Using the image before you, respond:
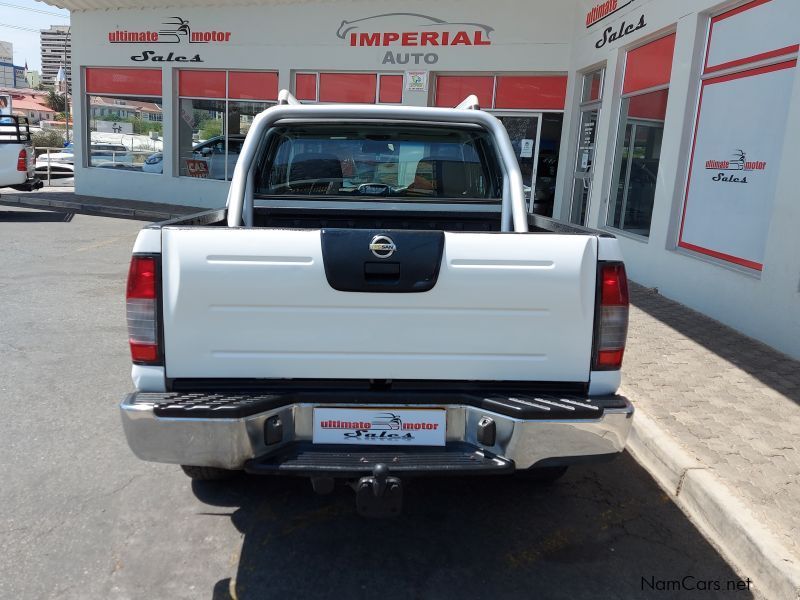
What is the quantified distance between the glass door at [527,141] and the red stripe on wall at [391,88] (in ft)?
7.28

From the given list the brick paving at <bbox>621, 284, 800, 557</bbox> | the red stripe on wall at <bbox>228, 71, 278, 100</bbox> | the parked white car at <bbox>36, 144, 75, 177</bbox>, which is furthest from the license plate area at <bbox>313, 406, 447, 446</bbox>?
the parked white car at <bbox>36, 144, 75, 177</bbox>

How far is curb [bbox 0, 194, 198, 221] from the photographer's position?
15328mm

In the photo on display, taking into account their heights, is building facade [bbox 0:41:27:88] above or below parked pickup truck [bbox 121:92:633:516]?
above

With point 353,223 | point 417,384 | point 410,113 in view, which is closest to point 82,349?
point 353,223

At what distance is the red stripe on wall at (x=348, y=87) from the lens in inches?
588

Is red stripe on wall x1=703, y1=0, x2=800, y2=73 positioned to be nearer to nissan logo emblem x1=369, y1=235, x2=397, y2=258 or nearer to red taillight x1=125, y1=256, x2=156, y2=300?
nissan logo emblem x1=369, y1=235, x2=397, y2=258

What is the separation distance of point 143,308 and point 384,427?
1066mm

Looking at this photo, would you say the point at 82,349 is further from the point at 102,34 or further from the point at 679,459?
the point at 102,34

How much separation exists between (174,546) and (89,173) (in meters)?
17.4

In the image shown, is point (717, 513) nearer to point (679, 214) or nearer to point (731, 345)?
point (731, 345)

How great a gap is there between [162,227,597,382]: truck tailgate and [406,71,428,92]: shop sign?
12.4 meters

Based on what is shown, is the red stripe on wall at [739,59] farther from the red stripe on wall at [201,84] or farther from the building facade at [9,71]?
the building facade at [9,71]

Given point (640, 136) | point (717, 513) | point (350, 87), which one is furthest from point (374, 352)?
point (350, 87)

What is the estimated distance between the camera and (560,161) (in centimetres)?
1332
